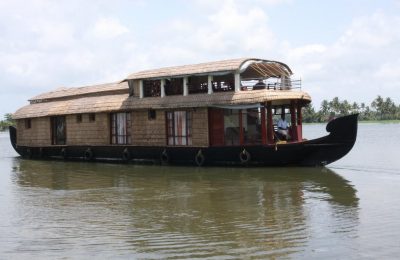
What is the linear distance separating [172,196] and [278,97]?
16.8 ft

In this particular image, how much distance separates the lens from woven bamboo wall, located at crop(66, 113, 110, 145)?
18.1 meters

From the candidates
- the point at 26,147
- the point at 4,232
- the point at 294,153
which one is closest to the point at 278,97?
the point at 294,153

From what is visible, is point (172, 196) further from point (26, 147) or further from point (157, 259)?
point (26, 147)

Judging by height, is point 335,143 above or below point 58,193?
above

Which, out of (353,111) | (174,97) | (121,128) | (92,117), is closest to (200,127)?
(174,97)

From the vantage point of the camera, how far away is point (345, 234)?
6574mm

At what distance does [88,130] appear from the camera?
18703mm

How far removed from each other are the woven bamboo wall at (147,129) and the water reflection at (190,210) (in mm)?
2082

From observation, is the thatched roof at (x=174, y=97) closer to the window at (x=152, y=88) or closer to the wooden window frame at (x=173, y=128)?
the window at (x=152, y=88)

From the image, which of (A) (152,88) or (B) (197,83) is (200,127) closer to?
A: (B) (197,83)

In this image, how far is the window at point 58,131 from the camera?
790 inches

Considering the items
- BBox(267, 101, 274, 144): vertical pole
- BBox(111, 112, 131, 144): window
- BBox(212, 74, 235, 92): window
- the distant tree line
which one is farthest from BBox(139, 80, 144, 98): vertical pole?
the distant tree line

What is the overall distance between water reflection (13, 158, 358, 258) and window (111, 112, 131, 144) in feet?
10.9

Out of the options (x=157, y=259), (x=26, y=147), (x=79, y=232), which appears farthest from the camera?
(x=26, y=147)
